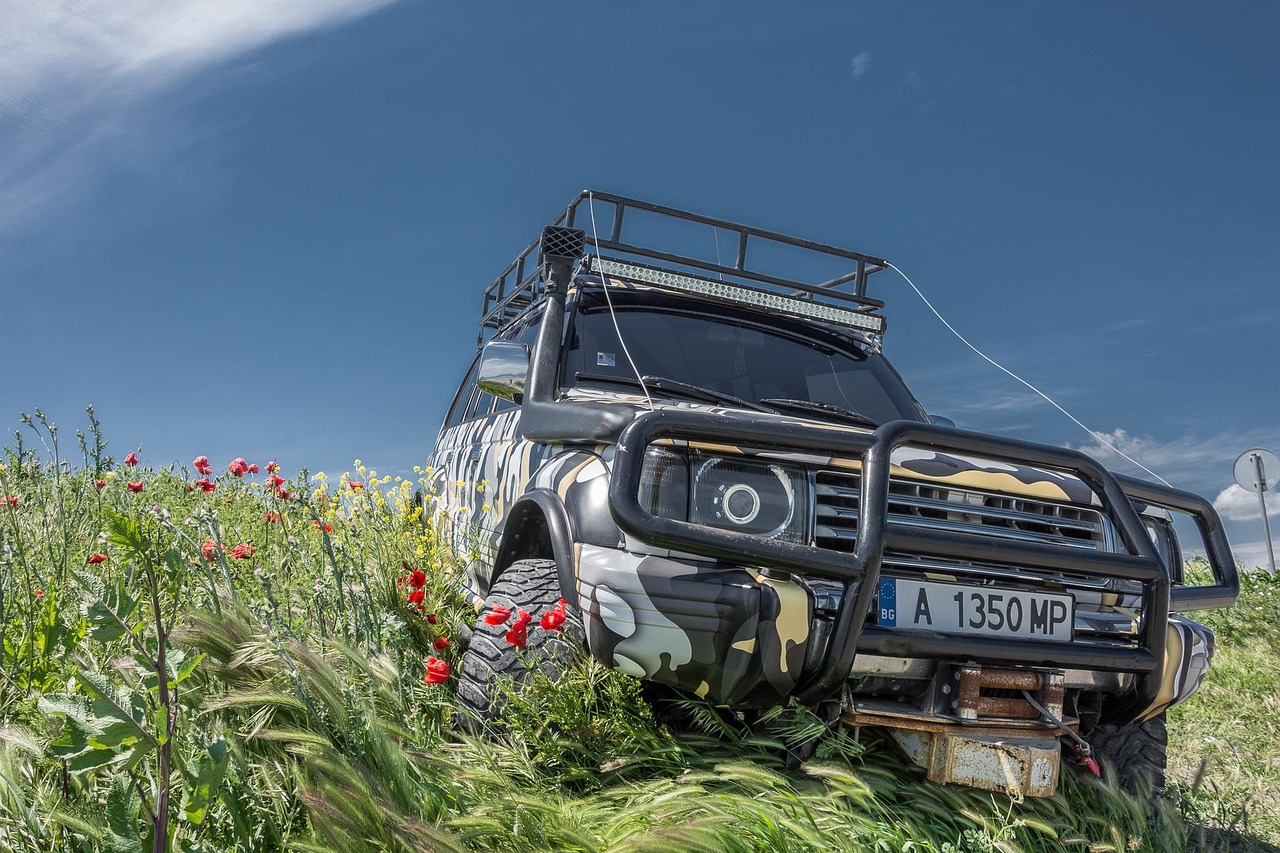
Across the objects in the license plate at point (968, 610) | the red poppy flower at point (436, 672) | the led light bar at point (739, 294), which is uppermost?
the led light bar at point (739, 294)

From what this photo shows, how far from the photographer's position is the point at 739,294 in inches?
164

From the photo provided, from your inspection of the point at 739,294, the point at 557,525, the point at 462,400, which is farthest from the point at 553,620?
the point at 462,400

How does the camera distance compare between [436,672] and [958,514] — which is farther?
[958,514]

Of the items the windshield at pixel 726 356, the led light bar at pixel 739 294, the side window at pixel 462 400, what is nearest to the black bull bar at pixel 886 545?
the windshield at pixel 726 356

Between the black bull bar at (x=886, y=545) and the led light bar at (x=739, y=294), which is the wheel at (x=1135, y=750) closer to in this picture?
the black bull bar at (x=886, y=545)

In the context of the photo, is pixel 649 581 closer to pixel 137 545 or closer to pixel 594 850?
pixel 594 850

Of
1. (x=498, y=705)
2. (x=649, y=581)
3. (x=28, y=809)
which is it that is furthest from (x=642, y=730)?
(x=28, y=809)

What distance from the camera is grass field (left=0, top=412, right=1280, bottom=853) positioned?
67.1 inches

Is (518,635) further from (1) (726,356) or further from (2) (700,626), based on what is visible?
(1) (726,356)

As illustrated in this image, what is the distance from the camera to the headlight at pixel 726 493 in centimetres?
248

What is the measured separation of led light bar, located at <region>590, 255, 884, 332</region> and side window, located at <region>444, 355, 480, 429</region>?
1.76 m

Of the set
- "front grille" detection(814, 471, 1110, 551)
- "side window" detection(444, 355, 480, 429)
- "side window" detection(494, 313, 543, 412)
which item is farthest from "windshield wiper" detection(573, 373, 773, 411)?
"side window" detection(444, 355, 480, 429)

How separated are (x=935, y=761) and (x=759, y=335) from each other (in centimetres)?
212

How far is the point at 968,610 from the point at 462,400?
4.00 metres
